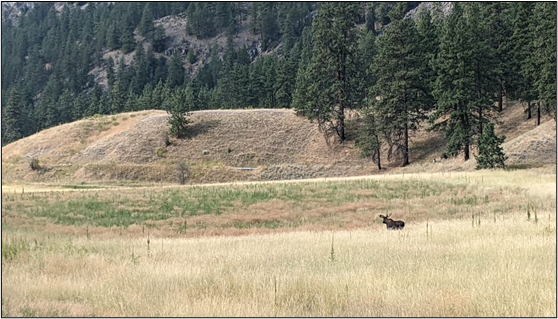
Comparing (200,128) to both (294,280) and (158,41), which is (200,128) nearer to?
(294,280)

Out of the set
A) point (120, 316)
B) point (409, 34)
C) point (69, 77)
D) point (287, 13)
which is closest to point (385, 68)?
point (409, 34)

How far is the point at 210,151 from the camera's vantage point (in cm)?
Answer: 6850

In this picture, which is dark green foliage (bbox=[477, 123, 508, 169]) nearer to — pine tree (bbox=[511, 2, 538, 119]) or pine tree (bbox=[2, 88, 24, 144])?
→ pine tree (bbox=[511, 2, 538, 119])

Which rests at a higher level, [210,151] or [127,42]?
[127,42]

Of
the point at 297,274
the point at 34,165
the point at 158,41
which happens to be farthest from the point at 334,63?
the point at 158,41

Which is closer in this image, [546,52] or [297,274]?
[297,274]

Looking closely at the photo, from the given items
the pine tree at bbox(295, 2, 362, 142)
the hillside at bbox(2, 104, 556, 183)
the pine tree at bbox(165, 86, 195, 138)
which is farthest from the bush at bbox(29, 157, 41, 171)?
the pine tree at bbox(295, 2, 362, 142)

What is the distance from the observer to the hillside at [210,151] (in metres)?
61.4

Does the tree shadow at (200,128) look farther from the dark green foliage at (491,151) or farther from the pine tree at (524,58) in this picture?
the dark green foliage at (491,151)

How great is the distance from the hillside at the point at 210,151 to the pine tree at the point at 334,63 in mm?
3590

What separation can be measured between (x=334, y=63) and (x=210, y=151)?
825 inches

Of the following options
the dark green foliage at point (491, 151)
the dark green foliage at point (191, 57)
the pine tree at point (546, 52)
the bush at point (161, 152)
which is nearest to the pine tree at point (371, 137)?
the pine tree at point (546, 52)

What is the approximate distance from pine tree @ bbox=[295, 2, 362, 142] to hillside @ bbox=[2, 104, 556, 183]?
3.59 meters

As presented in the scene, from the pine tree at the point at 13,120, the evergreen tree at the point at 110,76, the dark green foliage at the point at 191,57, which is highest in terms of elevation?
the dark green foliage at the point at 191,57
